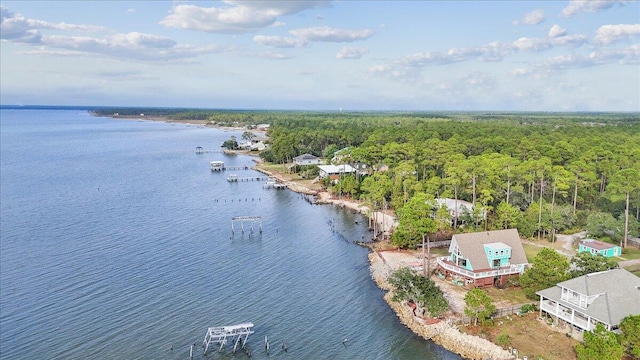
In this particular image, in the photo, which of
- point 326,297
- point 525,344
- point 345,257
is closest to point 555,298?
point 525,344

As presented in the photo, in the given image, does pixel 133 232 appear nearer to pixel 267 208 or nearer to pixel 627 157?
pixel 267 208

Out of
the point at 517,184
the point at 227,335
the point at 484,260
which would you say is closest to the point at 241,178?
the point at 517,184

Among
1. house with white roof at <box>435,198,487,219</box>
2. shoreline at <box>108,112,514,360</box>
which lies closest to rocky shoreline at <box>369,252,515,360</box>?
shoreline at <box>108,112,514,360</box>

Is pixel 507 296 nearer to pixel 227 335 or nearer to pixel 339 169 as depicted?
pixel 227 335

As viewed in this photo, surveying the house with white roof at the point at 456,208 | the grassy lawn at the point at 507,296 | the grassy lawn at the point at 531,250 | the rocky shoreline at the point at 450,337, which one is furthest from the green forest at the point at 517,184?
the rocky shoreline at the point at 450,337

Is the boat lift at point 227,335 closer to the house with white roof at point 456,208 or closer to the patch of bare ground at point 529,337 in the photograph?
the patch of bare ground at point 529,337

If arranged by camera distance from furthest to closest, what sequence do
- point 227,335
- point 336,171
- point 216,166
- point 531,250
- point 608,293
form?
point 216,166 < point 336,171 < point 531,250 < point 227,335 < point 608,293
